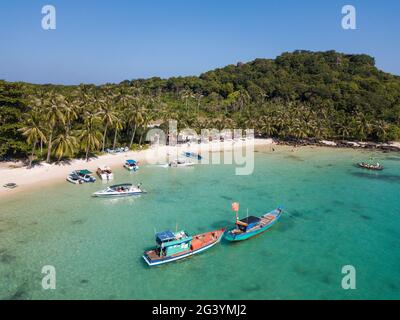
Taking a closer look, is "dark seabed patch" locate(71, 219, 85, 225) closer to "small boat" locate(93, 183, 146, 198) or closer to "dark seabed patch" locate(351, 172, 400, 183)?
"small boat" locate(93, 183, 146, 198)

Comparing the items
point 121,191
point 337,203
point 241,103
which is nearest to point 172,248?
point 121,191

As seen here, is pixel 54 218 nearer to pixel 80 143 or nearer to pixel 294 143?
pixel 80 143

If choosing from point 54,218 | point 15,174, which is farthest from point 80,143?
point 54,218

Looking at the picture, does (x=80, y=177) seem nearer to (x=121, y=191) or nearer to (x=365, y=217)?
(x=121, y=191)

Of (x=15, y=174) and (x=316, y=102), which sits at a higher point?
(x=316, y=102)
